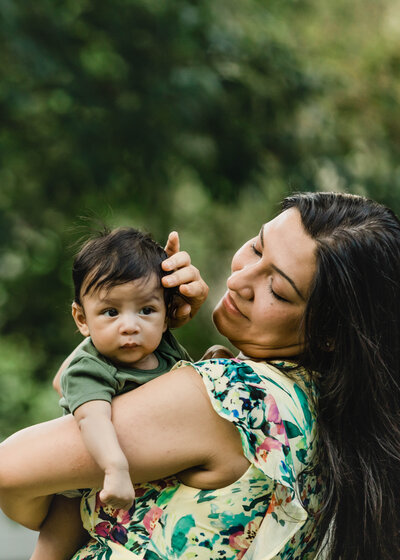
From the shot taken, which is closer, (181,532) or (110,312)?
(181,532)

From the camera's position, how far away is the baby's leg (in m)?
1.84

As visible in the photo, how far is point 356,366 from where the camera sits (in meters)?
1.81

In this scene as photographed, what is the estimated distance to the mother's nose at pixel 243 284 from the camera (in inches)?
73.6

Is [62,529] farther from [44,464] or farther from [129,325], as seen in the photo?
[129,325]

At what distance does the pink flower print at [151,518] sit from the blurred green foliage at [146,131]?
3.59 metres

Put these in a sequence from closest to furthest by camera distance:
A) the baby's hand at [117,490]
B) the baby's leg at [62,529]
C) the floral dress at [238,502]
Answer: the baby's hand at [117,490] < the floral dress at [238,502] < the baby's leg at [62,529]

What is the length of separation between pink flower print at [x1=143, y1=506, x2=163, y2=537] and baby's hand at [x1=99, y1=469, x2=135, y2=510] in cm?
13

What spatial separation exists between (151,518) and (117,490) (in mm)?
175

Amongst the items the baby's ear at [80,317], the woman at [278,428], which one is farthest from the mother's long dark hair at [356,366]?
the baby's ear at [80,317]

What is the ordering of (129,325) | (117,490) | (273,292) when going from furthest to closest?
(273,292)
(129,325)
(117,490)

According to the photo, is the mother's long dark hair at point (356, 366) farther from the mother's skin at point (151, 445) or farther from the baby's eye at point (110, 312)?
the baby's eye at point (110, 312)

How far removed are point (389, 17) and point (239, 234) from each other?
2.01 m

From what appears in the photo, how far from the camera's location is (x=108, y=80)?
537 cm

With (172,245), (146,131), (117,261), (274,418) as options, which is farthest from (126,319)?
(146,131)
